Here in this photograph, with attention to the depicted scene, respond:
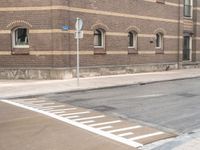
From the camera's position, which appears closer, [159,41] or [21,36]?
[21,36]

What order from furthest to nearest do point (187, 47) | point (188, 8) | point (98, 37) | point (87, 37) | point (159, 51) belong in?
point (187, 47), point (188, 8), point (159, 51), point (98, 37), point (87, 37)

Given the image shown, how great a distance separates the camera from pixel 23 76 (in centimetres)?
2116

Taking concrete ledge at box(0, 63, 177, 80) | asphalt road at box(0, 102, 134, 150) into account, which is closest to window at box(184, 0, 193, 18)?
concrete ledge at box(0, 63, 177, 80)

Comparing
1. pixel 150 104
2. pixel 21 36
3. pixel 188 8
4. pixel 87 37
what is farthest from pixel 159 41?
pixel 150 104

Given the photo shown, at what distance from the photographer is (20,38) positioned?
70.6 feet

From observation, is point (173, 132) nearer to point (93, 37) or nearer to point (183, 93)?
point (183, 93)

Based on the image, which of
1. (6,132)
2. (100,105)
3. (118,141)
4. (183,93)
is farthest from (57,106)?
(183,93)

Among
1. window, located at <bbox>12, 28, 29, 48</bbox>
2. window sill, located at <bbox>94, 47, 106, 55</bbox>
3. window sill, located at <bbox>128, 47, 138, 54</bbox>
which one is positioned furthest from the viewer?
window sill, located at <bbox>128, 47, 138, 54</bbox>

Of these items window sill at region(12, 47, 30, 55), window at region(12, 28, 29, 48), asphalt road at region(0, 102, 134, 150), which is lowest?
asphalt road at region(0, 102, 134, 150)

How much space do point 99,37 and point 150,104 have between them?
36.9 ft

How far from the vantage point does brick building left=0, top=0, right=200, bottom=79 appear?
68.4ft

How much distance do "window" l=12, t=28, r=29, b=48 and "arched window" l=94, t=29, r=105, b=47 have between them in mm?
4331

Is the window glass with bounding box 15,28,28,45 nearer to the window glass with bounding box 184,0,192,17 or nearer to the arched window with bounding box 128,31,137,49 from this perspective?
the arched window with bounding box 128,31,137,49

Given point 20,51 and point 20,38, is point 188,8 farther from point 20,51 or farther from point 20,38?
point 20,51
